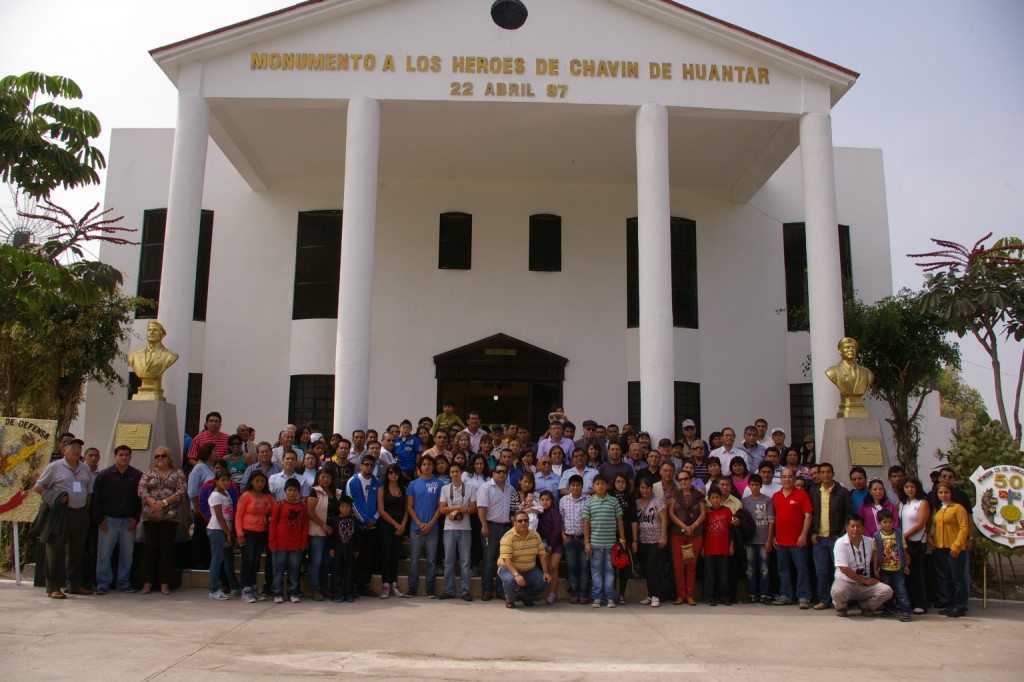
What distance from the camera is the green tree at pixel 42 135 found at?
11867mm

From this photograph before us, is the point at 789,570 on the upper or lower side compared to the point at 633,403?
lower

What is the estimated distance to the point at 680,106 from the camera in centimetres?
1462

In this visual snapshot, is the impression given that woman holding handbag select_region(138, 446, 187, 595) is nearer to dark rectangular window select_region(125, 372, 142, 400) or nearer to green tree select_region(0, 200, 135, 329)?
green tree select_region(0, 200, 135, 329)

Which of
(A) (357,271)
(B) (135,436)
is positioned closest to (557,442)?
(A) (357,271)

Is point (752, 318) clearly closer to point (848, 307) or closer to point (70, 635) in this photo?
point (848, 307)

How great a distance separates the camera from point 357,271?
13781mm

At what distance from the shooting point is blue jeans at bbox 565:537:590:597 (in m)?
10.4

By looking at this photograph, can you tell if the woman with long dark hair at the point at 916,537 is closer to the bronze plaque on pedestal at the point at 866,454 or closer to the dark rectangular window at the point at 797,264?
the bronze plaque on pedestal at the point at 866,454

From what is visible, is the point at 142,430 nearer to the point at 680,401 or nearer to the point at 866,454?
the point at 866,454

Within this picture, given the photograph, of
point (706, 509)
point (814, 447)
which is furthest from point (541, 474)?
point (814, 447)

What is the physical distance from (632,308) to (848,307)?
4.44 metres

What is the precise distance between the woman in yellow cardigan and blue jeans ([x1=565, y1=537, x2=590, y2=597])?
164 inches

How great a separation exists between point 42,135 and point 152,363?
3615 millimetres

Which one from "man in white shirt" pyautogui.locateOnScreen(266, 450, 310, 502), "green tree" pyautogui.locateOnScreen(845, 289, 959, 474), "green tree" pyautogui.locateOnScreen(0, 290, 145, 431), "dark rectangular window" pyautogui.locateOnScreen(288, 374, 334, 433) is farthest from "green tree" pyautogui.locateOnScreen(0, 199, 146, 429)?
"green tree" pyautogui.locateOnScreen(845, 289, 959, 474)
